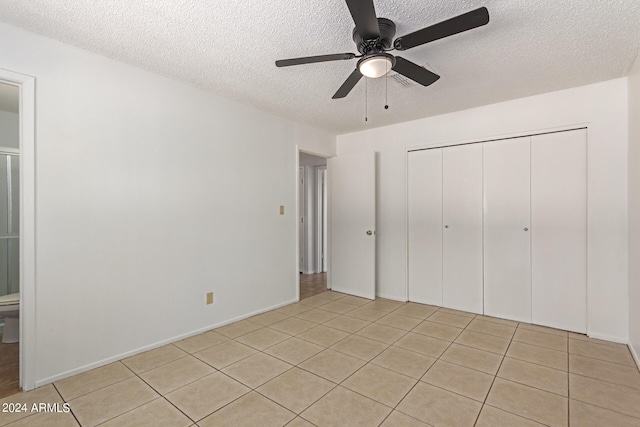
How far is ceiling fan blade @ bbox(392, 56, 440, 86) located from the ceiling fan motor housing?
4.7 inches

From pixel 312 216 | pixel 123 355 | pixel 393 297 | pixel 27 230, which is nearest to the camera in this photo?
pixel 27 230

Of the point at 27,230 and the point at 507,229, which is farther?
the point at 507,229

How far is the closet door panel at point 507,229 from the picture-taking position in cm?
316

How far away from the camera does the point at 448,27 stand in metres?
1.54

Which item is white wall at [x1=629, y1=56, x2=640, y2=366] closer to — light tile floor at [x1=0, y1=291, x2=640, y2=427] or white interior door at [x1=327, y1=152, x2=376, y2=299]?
light tile floor at [x1=0, y1=291, x2=640, y2=427]

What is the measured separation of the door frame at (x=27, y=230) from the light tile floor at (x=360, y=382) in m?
0.22

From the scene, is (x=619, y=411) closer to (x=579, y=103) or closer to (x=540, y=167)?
(x=540, y=167)

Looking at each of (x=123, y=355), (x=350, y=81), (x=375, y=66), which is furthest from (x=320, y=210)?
(x=375, y=66)

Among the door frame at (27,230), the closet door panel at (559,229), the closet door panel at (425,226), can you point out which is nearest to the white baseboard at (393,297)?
the closet door panel at (425,226)

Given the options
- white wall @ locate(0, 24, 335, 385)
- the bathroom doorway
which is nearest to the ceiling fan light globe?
white wall @ locate(0, 24, 335, 385)

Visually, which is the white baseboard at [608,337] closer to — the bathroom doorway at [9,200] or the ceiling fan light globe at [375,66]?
the ceiling fan light globe at [375,66]

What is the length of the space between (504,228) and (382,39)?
2.46 meters

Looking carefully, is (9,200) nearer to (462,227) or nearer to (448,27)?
(448,27)

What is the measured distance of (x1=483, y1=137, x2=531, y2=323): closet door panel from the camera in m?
3.16
